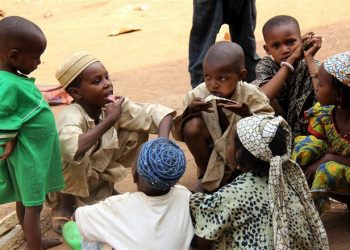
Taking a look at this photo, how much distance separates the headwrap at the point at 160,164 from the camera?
2.68m

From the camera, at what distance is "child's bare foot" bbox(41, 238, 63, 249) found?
3.70m

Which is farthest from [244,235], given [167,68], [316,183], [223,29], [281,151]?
[223,29]

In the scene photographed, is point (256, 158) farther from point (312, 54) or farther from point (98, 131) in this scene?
point (312, 54)

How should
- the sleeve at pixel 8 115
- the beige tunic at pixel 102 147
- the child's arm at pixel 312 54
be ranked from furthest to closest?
the child's arm at pixel 312 54, the beige tunic at pixel 102 147, the sleeve at pixel 8 115

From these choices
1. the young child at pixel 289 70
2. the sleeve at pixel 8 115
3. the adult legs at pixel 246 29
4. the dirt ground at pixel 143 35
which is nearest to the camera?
the sleeve at pixel 8 115

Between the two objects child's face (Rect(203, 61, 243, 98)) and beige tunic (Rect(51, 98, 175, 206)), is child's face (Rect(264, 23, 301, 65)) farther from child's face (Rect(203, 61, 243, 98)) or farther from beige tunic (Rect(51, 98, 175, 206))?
beige tunic (Rect(51, 98, 175, 206))

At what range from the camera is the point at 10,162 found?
3344 millimetres

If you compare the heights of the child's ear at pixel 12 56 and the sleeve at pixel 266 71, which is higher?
the child's ear at pixel 12 56

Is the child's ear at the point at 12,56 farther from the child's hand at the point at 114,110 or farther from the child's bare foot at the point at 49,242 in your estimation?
the child's bare foot at the point at 49,242

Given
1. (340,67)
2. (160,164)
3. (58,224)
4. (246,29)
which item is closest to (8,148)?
(58,224)

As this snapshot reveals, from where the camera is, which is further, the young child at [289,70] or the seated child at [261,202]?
the young child at [289,70]

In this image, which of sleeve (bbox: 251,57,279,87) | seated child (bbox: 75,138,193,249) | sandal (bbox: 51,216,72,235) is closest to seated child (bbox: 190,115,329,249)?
seated child (bbox: 75,138,193,249)

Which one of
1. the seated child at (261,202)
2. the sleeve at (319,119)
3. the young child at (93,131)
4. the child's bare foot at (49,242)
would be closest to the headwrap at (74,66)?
the young child at (93,131)

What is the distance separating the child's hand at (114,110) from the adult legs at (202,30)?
1525mm
